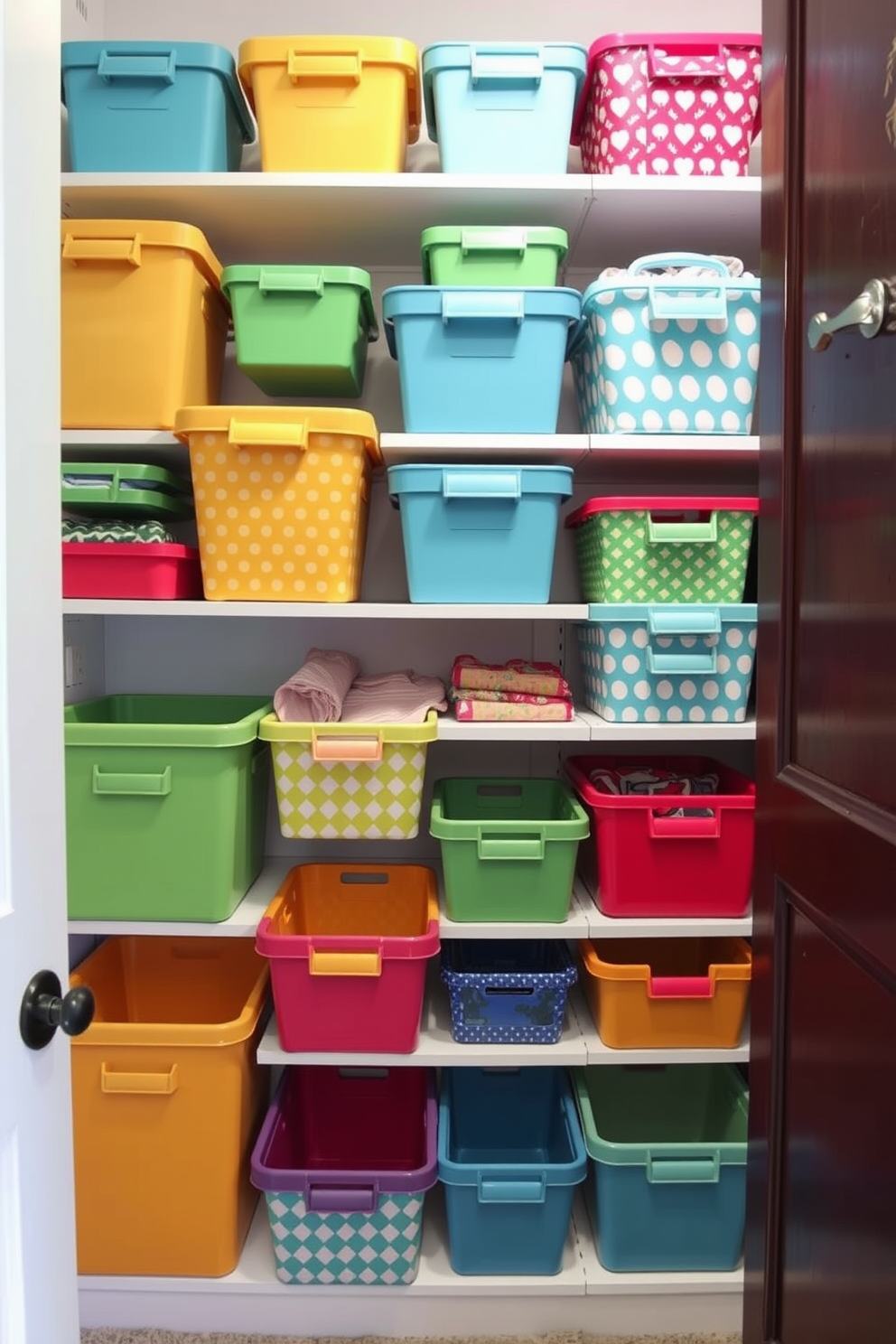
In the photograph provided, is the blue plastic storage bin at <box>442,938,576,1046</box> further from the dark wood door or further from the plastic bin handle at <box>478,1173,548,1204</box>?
the dark wood door

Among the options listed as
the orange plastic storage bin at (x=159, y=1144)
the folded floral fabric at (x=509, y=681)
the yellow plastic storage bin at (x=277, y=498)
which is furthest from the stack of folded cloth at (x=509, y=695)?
the orange plastic storage bin at (x=159, y=1144)

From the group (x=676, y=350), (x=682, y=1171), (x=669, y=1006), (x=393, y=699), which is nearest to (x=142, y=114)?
(x=676, y=350)

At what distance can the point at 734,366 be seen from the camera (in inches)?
Answer: 61.9

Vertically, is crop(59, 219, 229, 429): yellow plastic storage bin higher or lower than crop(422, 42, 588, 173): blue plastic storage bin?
lower

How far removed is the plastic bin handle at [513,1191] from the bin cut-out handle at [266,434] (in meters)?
1.28

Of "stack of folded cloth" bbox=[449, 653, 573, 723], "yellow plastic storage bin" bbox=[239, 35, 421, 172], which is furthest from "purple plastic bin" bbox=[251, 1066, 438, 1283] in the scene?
"yellow plastic storage bin" bbox=[239, 35, 421, 172]

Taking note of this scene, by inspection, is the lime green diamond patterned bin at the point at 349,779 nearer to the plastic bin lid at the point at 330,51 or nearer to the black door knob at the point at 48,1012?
the black door knob at the point at 48,1012

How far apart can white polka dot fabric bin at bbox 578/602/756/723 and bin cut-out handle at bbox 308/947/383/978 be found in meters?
0.59

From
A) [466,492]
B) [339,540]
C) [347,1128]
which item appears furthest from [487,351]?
[347,1128]

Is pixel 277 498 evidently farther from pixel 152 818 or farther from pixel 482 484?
pixel 152 818

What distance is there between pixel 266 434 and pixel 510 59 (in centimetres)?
76

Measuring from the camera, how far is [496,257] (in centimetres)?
158

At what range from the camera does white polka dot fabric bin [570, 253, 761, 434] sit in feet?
5.03

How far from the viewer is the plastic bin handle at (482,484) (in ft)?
5.08
